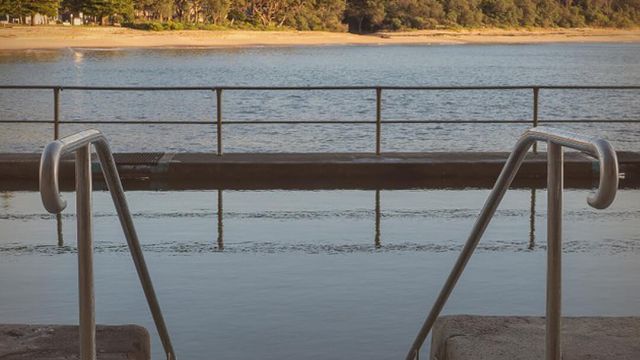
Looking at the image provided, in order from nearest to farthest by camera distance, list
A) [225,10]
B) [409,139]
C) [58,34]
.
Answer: [409,139] → [58,34] → [225,10]

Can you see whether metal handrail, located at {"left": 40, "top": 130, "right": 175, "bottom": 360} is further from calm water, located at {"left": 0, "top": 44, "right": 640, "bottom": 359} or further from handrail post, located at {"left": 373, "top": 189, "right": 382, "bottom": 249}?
handrail post, located at {"left": 373, "top": 189, "right": 382, "bottom": 249}

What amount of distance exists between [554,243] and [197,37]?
158605 mm

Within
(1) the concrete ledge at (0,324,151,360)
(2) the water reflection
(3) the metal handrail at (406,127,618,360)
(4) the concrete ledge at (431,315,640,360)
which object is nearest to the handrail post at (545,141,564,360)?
(3) the metal handrail at (406,127,618,360)

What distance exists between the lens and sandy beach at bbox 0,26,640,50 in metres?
151

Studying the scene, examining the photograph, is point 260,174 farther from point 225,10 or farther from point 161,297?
point 225,10

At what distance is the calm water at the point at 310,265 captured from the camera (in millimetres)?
7223

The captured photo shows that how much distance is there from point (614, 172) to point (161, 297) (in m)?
4.88

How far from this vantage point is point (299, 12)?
17538 centimetres

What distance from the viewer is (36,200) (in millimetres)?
12406

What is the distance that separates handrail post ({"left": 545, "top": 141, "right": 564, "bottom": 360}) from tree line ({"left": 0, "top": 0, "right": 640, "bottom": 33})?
145681 mm

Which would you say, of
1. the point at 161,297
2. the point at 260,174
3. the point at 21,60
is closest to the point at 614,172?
the point at 161,297

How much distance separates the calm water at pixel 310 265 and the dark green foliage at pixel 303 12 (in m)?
138

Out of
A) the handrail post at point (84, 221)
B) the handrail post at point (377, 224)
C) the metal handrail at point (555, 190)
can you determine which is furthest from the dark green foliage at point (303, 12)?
the handrail post at point (84, 221)

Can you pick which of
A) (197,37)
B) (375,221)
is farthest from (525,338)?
(197,37)
